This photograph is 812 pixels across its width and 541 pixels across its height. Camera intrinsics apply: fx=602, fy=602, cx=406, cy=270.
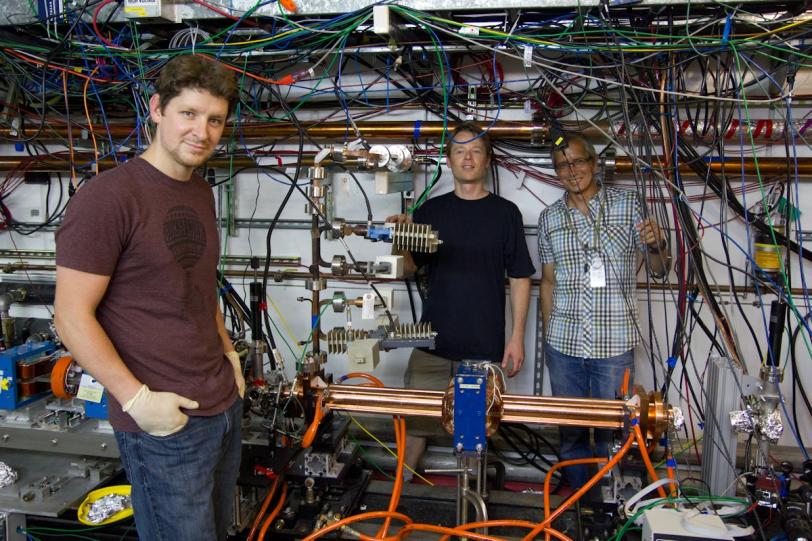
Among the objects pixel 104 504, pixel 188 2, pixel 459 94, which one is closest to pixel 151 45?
pixel 188 2

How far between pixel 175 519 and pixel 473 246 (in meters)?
1.46

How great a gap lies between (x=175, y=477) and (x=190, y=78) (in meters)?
0.91

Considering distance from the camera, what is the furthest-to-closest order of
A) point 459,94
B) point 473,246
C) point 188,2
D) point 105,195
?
1. point 459,94
2. point 473,246
3. point 188,2
4. point 105,195

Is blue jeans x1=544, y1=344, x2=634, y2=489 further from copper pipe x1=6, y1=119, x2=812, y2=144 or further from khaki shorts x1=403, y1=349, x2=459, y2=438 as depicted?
copper pipe x1=6, y1=119, x2=812, y2=144

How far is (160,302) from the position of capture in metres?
1.34

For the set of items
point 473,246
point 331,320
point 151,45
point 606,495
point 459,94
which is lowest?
point 606,495

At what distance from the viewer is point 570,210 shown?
2344mm

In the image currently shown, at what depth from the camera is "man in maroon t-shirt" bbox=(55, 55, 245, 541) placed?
48.4 inches

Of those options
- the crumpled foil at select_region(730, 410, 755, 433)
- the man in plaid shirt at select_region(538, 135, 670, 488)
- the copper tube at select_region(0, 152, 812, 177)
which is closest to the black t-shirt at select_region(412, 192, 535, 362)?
the man in plaid shirt at select_region(538, 135, 670, 488)

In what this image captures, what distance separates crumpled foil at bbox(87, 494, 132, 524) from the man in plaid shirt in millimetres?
1618

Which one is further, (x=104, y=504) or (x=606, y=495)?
(x=104, y=504)

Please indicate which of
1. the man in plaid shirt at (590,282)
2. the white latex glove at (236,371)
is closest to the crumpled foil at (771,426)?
the man in plaid shirt at (590,282)

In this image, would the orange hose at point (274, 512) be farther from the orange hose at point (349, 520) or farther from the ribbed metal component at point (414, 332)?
the ribbed metal component at point (414, 332)

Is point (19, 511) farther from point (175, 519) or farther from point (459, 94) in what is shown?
point (459, 94)
